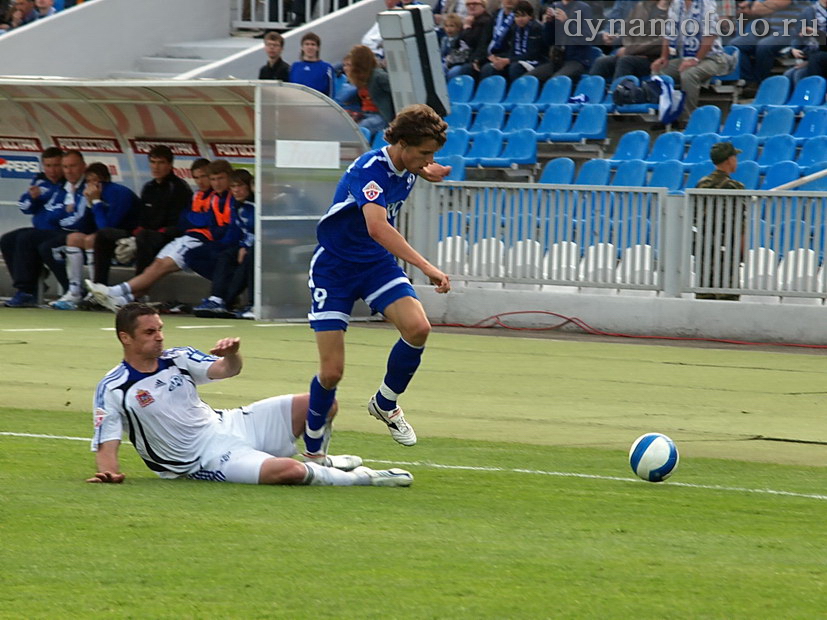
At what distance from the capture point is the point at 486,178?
22578 millimetres

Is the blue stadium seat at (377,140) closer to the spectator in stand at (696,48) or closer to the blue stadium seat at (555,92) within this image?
the blue stadium seat at (555,92)

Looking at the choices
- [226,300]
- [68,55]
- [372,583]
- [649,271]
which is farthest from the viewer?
[68,55]

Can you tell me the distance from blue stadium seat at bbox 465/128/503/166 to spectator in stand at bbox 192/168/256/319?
182 inches

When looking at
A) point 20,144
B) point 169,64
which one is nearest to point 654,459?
point 20,144

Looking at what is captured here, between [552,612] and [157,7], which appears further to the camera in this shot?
[157,7]

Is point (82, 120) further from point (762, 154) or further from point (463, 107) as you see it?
point (762, 154)

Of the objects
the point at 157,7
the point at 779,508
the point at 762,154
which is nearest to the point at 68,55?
the point at 157,7

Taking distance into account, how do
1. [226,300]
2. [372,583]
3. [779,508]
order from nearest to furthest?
[372,583], [779,508], [226,300]

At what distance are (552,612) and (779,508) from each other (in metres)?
2.54

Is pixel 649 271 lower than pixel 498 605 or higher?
lower

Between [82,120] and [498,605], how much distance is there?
1697cm

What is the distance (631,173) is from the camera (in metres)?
19.7

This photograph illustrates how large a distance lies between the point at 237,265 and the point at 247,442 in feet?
35.7

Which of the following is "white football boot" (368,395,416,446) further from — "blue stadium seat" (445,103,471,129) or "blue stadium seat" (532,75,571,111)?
"blue stadium seat" (445,103,471,129)
